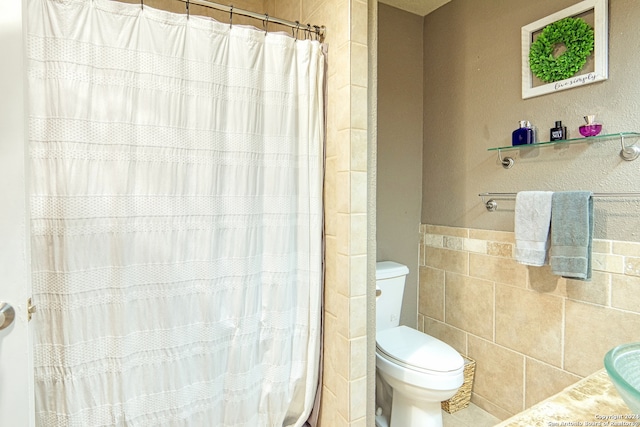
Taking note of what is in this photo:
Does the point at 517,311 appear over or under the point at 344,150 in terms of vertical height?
under

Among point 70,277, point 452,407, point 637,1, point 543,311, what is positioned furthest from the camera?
point 452,407

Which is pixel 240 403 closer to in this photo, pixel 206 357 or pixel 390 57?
pixel 206 357

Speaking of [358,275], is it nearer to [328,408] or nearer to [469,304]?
[328,408]

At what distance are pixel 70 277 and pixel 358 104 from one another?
1.22 meters

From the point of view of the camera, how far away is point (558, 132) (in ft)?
5.06

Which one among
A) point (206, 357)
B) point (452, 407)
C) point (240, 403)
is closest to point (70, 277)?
point (206, 357)

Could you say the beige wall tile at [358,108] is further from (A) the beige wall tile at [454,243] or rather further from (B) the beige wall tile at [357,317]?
(A) the beige wall tile at [454,243]

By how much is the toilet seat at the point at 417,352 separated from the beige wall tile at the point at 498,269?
Answer: 19.1 inches

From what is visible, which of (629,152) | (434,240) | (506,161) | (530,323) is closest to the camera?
(629,152)

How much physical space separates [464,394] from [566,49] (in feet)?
6.24

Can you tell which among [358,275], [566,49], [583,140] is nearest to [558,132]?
[583,140]

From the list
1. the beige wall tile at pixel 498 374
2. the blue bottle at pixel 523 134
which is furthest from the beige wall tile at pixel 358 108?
the beige wall tile at pixel 498 374

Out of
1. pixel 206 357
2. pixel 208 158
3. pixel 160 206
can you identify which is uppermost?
pixel 208 158

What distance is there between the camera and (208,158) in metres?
1.30
